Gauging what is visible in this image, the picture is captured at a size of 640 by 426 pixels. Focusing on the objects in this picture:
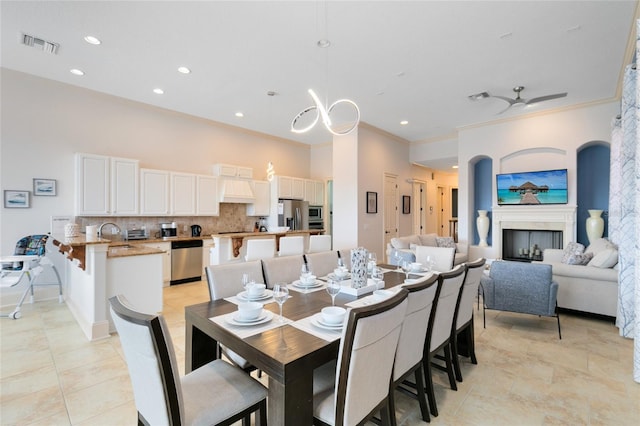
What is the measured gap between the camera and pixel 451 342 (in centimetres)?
241

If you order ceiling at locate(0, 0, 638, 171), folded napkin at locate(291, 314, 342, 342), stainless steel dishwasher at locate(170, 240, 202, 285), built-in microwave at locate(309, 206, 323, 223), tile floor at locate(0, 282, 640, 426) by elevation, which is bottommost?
tile floor at locate(0, 282, 640, 426)

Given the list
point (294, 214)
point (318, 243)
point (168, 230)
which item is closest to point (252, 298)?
point (318, 243)

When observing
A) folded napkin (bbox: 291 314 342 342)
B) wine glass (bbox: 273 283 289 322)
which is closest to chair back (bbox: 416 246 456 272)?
folded napkin (bbox: 291 314 342 342)

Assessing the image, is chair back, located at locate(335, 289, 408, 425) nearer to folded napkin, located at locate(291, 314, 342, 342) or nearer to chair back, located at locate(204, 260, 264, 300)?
folded napkin, located at locate(291, 314, 342, 342)

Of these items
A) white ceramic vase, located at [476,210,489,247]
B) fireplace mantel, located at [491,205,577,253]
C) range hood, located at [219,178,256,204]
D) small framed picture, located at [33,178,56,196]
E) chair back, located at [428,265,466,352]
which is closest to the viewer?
chair back, located at [428,265,466,352]

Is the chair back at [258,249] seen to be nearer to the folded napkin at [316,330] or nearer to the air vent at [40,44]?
the folded napkin at [316,330]

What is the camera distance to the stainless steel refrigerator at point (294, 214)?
7078mm

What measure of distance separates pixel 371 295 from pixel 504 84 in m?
4.16

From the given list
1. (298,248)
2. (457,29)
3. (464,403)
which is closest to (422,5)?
(457,29)

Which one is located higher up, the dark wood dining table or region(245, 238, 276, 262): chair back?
region(245, 238, 276, 262): chair back

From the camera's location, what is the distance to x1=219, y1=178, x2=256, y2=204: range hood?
6.42 meters

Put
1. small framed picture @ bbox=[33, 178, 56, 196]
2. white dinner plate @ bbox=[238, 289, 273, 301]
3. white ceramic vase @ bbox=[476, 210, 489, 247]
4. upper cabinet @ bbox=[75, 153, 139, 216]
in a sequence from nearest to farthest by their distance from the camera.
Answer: white dinner plate @ bbox=[238, 289, 273, 301] < small framed picture @ bbox=[33, 178, 56, 196] < upper cabinet @ bbox=[75, 153, 139, 216] < white ceramic vase @ bbox=[476, 210, 489, 247]

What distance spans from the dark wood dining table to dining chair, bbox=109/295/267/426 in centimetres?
19

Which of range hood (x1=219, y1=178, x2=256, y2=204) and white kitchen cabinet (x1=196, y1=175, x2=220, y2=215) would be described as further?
range hood (x1=219, y1=178, x2=256, y2=204)
